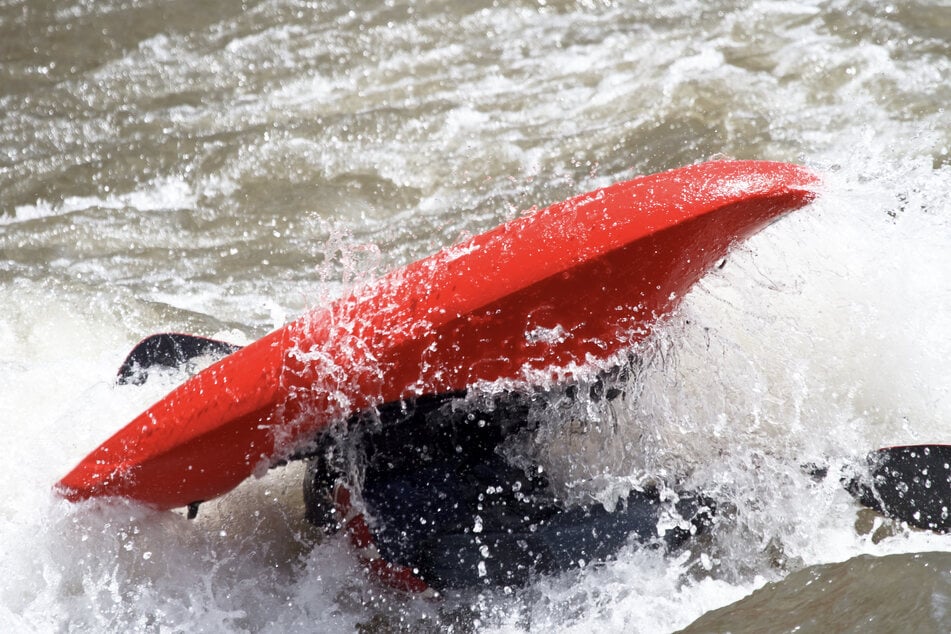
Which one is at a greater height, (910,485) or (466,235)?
(466,235)

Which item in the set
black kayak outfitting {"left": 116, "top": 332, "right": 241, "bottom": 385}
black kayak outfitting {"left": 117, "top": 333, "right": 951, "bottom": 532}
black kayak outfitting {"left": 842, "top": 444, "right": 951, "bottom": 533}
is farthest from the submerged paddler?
black kayak outfitting {"left": 116, "top": 332, "right": 241, "bottom": 385}

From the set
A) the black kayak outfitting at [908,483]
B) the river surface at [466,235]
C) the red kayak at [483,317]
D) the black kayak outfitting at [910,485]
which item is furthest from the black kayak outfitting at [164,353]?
the black kayak outfitting at [910,485]

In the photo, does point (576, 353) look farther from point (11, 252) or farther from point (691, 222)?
point (11, 252)

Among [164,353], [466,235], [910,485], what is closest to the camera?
[466,235]

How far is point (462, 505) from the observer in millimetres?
1584

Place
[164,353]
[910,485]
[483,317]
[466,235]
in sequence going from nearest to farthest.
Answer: [483,317]
[466,235]
[910,485]
[164,353]

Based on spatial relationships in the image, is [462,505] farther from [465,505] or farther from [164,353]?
[164,353]

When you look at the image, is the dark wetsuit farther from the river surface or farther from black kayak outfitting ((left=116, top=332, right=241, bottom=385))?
black kayak outfitting ((left=116, top=332, right=241, bottom=385))

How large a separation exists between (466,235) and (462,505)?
45 cm

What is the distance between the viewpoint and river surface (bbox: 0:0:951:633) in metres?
1.63

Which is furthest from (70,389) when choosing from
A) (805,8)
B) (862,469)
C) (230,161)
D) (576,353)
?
(805,8)

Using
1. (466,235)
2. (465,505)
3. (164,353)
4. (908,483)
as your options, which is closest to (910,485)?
(908,483)

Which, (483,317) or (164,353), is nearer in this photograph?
(483,317)

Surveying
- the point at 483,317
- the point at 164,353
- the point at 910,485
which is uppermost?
the point at 483,317
